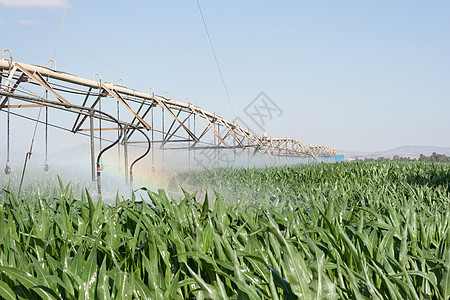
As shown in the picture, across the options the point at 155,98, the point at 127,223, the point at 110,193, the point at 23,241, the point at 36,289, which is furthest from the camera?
the point at 155,98

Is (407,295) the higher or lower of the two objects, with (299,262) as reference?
lower

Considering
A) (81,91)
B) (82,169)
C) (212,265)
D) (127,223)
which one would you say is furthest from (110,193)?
(212,265)

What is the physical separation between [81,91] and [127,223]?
5.83m

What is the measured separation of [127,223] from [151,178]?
9.06m

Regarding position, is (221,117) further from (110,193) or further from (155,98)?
(110,193)

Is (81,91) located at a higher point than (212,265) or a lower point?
higher

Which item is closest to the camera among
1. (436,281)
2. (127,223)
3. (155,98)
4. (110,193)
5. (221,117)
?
(436,281)

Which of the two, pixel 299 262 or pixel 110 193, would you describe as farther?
pixel 110 193

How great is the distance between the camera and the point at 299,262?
1.50 metres

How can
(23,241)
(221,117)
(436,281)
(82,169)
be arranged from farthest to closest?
(221,117)
(82,169)
(23,241)
(436,281)

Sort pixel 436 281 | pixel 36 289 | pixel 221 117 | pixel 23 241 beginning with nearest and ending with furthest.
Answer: pixel 36 289 < pixel 436 281 < pixel 23 241 < pixel 221 117

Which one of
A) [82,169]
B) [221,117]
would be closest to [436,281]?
[82,169]

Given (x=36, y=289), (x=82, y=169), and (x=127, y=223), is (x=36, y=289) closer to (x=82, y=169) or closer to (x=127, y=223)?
(x=127, y=223)

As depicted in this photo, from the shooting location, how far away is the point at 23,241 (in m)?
2.21
